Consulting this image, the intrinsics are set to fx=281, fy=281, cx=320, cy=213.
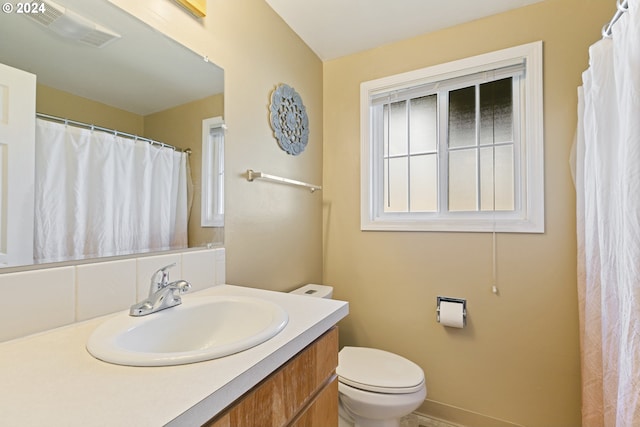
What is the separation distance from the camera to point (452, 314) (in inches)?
60.3

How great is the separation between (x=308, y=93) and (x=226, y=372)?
172 cm

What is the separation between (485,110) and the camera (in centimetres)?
164

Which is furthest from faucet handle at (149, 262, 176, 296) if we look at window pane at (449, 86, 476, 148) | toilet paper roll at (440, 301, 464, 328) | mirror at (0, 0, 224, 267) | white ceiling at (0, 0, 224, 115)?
window pane at (449, 86, 476, 148)

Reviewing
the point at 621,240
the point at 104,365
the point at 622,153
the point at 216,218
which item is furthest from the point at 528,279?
the point at 104,365

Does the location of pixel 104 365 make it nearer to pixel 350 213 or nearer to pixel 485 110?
pixel 350 213

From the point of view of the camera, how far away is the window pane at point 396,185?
1.84 meters

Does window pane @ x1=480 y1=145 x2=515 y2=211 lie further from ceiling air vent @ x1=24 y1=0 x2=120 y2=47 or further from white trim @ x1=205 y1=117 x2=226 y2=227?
ceiling air vent @ x1=24 y1=0 x2=120 y2=47

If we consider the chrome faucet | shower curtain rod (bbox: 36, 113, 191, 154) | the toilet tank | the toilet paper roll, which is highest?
shower curtain rod (bbox: 36, 113, 191, 154)

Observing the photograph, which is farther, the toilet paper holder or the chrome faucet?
the toilet paper holder

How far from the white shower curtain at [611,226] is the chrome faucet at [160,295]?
4.25ft

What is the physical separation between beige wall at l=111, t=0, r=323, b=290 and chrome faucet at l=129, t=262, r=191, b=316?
0.38 metres

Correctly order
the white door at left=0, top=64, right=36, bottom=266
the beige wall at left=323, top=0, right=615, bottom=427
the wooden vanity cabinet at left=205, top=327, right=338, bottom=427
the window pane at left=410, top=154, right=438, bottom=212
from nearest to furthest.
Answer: the wooden vanity cabinet at left=205, top=327, right=338, bottom=427
the white door at left=0, top=64, right=36, bottom=266
the beige wall at left=323, top=0, right=615, bottom=427
the window pane at left=410, top=154, right=438, bottom=212

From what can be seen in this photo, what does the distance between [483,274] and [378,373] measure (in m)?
0.78

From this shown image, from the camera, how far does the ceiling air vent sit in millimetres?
706
